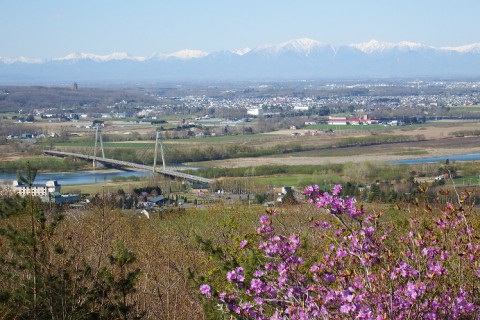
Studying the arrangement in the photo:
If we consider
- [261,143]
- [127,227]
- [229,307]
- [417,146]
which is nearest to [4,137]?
[261,143]

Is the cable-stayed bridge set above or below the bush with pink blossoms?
below

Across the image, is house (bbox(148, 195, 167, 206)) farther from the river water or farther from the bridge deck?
the river water

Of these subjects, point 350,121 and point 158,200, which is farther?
point 350,121

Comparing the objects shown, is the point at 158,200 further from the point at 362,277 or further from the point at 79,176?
the point at 362,277

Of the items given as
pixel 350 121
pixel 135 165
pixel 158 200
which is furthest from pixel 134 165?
pixel 350 121

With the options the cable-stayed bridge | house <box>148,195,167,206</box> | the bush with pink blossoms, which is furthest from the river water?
the bush with pink blossoms

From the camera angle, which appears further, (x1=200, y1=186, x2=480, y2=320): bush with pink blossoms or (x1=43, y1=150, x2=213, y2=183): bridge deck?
(x1=43, y1=150, x2=213, y2=183): bridge deck

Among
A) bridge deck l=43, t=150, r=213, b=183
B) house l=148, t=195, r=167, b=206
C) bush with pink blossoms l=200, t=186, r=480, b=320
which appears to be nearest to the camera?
bush with pink blossoms l=200, t=186, r=480, b=320

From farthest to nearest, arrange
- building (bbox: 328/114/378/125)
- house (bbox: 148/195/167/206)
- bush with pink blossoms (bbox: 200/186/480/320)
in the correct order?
building (bbox: 328/114/378/125)
house (bbox: 148/195/167/206)
bush with pink blossoms (bbox: 200/186/480/320)
